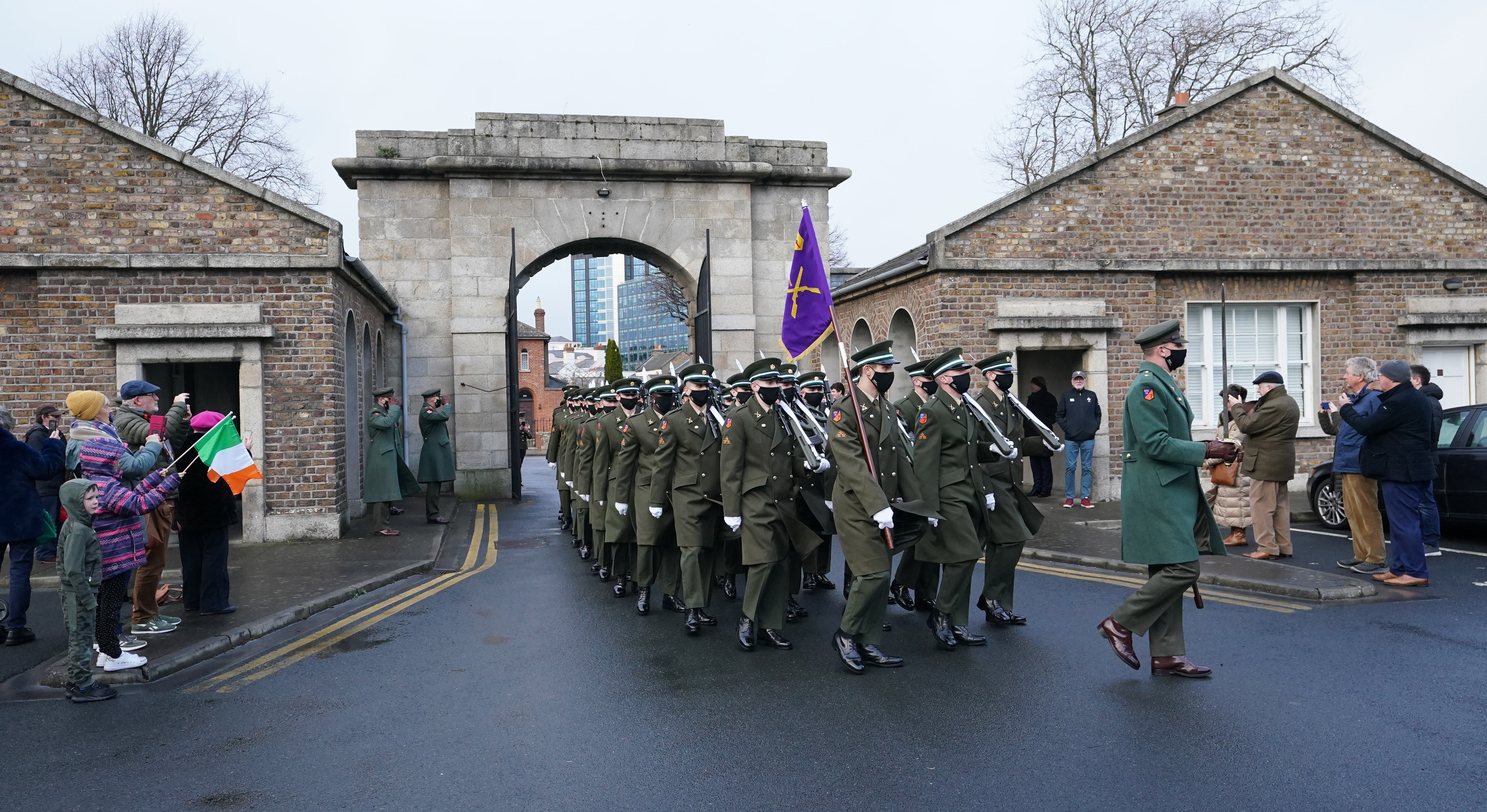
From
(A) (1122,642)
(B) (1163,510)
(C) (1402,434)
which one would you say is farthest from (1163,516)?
(C) (1402,434)

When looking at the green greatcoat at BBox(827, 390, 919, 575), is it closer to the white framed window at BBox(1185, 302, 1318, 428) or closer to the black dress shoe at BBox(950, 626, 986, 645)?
the black dress shoe at BBox(950, 626, 986, 645)

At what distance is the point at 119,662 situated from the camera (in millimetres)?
6465

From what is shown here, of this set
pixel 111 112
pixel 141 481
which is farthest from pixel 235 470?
pixel 111 112

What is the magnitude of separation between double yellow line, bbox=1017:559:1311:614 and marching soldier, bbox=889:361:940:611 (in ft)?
6.39

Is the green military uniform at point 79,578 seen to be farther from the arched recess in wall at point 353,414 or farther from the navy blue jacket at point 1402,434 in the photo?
the navy blue jacket at point 1402,434

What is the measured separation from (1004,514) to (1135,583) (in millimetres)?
2349

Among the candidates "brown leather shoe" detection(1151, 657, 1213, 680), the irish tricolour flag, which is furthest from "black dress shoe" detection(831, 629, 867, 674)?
the irish tricolour flag

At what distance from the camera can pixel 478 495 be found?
1827 cm

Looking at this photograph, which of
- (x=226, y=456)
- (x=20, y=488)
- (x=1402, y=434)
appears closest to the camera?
(x=226, y=456)

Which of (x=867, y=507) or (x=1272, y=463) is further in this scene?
(x=1272, y=463)

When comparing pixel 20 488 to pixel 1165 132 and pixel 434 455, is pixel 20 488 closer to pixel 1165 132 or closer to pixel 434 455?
pixel 434 455

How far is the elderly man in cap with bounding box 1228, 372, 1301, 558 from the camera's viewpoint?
9.91m

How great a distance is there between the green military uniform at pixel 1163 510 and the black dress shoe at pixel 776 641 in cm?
217

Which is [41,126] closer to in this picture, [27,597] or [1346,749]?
[27,597]
